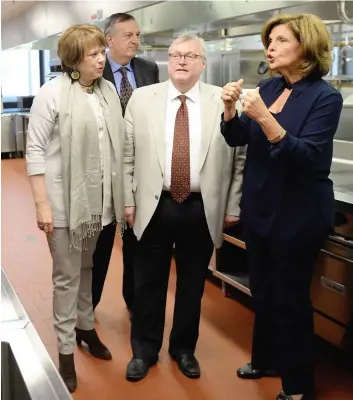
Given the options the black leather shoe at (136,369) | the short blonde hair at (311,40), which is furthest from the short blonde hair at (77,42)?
the black leather shoe at (136,369)

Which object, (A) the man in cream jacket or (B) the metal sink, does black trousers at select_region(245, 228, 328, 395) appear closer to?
(A) the man in cream jacket

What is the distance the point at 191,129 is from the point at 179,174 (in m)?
0.19

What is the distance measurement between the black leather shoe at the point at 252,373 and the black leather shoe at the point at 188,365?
7.5 inches

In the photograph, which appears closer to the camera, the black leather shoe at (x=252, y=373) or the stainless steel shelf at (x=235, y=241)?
the black leather shoe at (x=252, y=373)

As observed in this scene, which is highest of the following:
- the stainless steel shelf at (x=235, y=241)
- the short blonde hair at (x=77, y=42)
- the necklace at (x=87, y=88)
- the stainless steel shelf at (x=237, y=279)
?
the short blonde hair at (x=77, y=42)

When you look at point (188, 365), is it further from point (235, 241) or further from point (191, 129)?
point (191, 129)

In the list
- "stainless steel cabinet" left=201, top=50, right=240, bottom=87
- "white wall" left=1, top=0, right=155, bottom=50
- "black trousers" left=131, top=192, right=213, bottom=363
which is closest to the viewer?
"black trousers" left=131, top=192, right=213, bottom=363

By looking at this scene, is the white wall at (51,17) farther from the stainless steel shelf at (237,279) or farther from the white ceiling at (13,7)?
the stainless steel shelf at (237,279)

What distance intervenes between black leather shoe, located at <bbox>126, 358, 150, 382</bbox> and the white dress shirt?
2.68 feet

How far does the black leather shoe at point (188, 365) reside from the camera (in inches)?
98.4

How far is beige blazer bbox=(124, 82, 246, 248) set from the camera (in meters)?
2.24

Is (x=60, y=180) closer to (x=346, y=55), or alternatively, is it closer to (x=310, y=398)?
(x=310, y=398)

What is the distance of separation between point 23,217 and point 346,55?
3.31 meters

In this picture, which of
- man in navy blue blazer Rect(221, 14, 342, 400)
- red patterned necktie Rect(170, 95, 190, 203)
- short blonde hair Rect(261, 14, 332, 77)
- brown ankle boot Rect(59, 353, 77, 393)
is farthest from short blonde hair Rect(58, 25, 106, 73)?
brown ankle boot Rect(59, 353, 77, 393)
